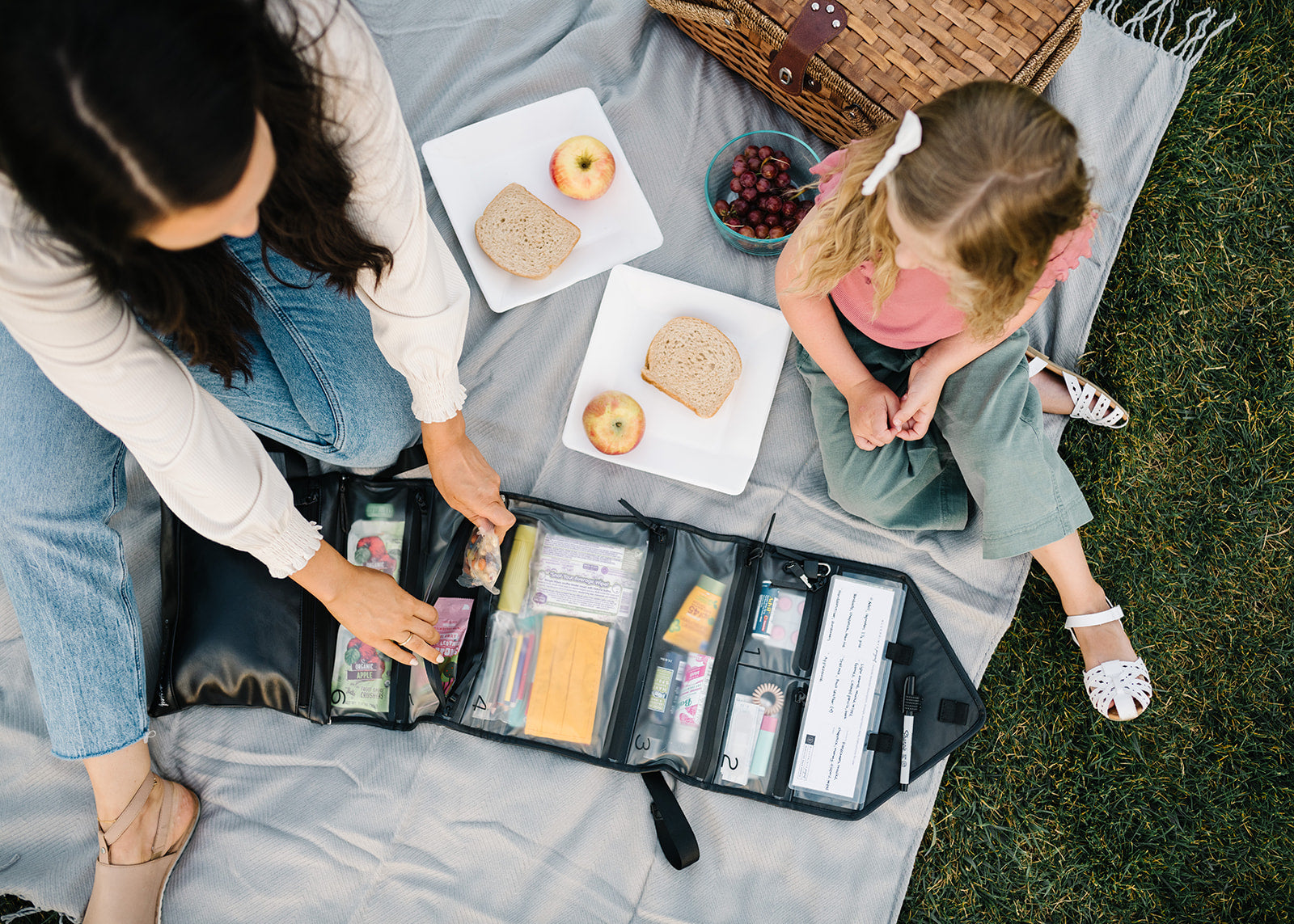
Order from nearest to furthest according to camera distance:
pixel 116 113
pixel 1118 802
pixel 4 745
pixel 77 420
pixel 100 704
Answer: pixel 116 113 < pixel 77 420 < pixel 100 704 < pixel 4 745 < pixel 1118 802

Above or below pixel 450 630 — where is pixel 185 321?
above

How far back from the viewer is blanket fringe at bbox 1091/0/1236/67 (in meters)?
2.21

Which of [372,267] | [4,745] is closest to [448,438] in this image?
[372,267]

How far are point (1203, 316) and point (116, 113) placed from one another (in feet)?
8.11

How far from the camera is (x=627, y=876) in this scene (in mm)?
1924

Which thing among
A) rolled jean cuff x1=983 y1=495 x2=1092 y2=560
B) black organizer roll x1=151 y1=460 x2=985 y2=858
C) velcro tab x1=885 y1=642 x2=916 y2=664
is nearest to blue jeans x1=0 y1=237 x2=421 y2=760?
black organizer roll x1=151 y1=460 x2=985 y2=858

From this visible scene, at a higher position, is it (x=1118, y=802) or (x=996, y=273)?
(x=996, y=273)

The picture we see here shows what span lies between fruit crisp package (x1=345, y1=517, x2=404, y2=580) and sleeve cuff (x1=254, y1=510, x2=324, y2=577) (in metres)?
0.36

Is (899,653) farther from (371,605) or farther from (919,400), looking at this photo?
(371,605)

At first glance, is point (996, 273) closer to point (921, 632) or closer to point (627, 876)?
point (921, 632)

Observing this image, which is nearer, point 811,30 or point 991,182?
point 991,182

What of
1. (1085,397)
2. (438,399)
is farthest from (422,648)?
(1085,397)

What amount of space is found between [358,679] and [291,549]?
0.52m

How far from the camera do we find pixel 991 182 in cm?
127
